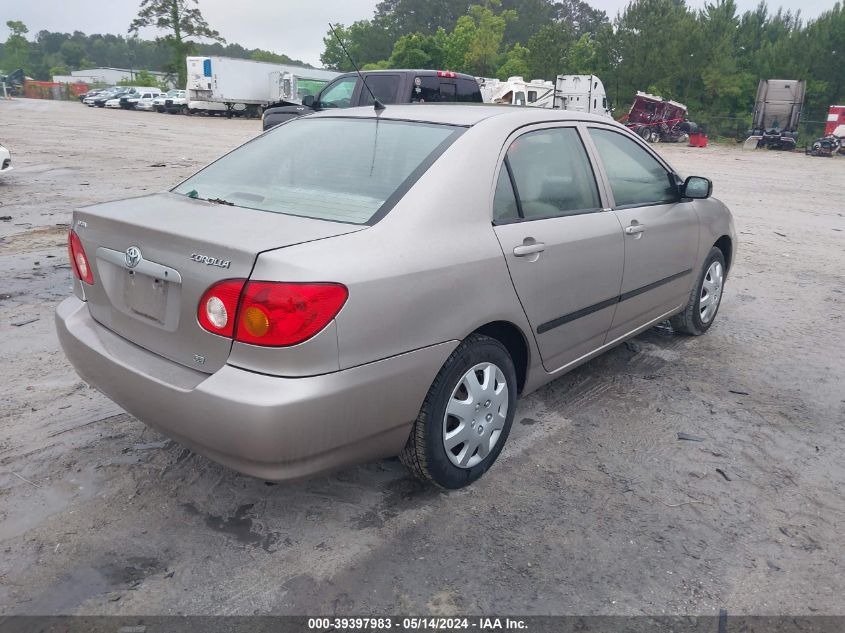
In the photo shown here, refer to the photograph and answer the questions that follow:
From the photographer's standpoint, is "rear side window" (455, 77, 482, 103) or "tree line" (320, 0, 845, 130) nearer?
"rear side window" (455, 77, 482, 103)

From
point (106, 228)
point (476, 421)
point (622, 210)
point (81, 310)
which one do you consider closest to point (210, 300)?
point (106, 228)

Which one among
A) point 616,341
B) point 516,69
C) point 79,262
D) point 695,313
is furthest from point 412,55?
point 79,262

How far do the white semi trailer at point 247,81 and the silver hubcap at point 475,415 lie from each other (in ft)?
117

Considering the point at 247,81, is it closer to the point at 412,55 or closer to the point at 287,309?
the point at 412,55

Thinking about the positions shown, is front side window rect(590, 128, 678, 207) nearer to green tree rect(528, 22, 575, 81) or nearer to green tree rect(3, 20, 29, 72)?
green tree rect(528, 22, 575, 81)

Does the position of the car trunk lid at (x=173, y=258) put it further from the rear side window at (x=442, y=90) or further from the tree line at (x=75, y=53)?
the tree line at (x=75, y=53)

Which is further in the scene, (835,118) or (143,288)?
(835,118)

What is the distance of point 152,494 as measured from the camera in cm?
298

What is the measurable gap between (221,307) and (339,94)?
11.5 metres

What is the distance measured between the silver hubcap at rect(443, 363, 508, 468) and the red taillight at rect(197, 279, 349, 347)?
2.63 ft

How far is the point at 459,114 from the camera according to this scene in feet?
11.2

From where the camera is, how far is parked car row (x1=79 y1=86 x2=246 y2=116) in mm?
40656

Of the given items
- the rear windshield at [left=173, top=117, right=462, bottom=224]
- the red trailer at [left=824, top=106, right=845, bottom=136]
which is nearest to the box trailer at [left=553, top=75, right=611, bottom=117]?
the red trailer at [left=824, top=106, right=845, bottom=136]

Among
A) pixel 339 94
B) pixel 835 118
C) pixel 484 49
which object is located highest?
pixel 484 49
